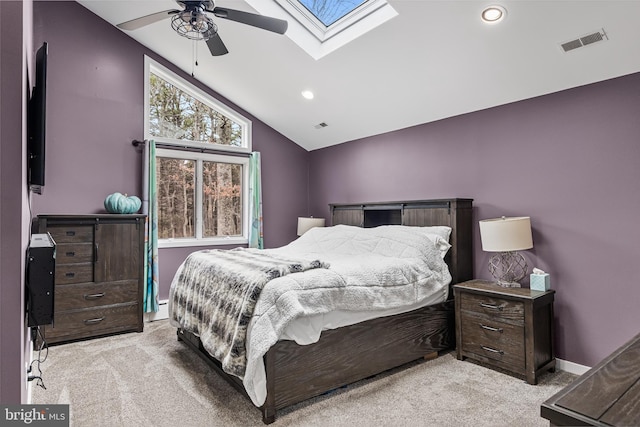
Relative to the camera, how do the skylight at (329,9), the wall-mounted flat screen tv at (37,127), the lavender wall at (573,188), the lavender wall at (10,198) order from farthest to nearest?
the skylight at (329,9) < the lavender wall at (573,188) < the wall-mounted flat screen tv at (37,127) < the lavender wall at (10,198)

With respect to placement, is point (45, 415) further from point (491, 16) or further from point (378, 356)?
point (491, 16)

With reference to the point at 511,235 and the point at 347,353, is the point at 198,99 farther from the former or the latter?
the point at 511,235

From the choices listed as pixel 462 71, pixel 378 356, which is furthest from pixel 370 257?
pixel 462 71

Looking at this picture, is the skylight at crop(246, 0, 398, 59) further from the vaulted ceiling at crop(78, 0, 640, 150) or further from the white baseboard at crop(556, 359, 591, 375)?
the white baseboard at crop(556, 359, 591, 375)

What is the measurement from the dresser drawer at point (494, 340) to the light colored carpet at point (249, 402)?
0.11 metres

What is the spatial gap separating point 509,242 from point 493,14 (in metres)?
1.65

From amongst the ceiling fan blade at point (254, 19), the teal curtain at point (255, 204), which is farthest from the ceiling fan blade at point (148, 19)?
the teal curtain at point (255, 204)

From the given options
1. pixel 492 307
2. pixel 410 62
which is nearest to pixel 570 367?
pixel 492 307

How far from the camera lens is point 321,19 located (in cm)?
353

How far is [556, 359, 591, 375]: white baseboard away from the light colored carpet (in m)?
0.07

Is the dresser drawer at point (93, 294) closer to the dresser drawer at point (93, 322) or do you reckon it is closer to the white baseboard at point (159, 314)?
the dresser drawer at point (93, 322)

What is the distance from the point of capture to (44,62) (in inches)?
68.4

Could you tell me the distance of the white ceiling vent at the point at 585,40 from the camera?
7.84 ft

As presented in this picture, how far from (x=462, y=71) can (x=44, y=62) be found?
9.58ft
